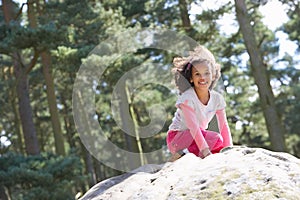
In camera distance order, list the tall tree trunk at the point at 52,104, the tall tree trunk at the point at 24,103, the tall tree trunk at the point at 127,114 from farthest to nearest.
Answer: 1. the tall tree trunk at the point at 127,114
2. the tall tree trunk at the point at 52,104
3. the tall tree trunk at the point at 24,103

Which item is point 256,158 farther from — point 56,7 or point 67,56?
point 56,7

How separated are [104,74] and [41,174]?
17.0 feet

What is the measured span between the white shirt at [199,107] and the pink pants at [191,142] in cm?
8

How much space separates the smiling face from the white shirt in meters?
0.07

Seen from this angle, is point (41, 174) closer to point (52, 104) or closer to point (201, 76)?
point (52, 104)

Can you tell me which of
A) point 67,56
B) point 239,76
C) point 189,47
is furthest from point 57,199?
point 239,76

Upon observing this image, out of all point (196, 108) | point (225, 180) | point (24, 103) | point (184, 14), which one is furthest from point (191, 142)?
point (184, 14)

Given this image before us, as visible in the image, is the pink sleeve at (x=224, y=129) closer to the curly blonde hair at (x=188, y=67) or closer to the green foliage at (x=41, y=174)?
the curly blonde hair at (x=188, y=67)

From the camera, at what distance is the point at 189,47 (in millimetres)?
16266

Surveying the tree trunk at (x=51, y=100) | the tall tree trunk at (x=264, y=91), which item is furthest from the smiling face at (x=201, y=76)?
the tree trunk at (x=51, y=100)

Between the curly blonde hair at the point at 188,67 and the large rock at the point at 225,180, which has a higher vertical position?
the curly blonde hair at the point at 188,67

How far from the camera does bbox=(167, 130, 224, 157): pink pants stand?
Result: 367 cm

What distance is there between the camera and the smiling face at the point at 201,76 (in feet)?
12.5

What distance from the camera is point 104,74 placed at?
1477 centimetres
